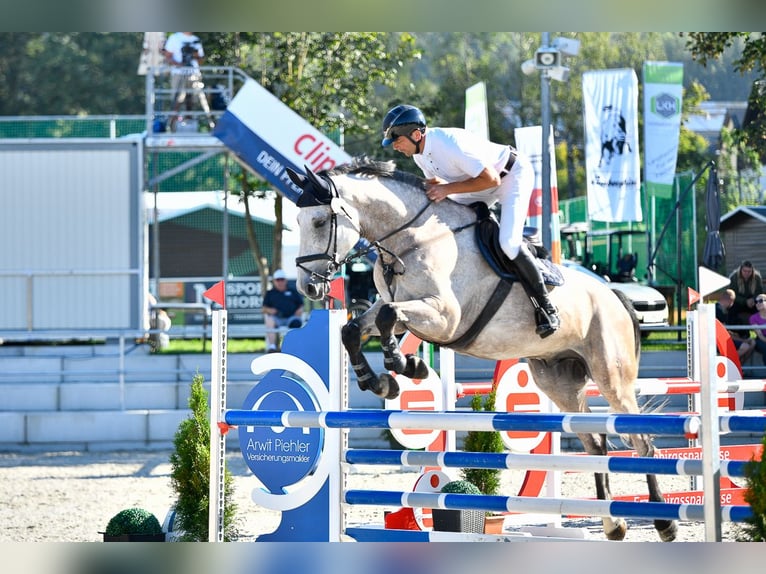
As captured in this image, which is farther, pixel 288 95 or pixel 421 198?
pixel 288 95

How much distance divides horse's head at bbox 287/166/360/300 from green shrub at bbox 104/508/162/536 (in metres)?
1.49

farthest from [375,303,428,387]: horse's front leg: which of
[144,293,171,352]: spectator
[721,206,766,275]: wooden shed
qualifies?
[721,206,766,275]: wooden shed

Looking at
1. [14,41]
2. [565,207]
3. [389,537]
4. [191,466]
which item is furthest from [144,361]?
[14,41]

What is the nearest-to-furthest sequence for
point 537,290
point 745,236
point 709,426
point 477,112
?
point 709,426 < point 537,290 < point 477,112 < point 745,236

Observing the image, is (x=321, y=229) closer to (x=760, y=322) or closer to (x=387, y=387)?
(x=387, y=387)

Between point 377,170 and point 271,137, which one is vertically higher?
point 271,137

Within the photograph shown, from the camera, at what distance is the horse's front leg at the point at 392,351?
164 inches

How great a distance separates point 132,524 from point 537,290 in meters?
2.10

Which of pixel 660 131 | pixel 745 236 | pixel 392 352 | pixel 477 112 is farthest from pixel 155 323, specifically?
pixel 392 352

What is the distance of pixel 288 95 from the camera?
A: 13.9 m

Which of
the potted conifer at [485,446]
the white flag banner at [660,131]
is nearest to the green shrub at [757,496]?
the potted conifer at [485,446]

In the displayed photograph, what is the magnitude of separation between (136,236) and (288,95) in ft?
11.0

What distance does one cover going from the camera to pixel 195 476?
5.19 m

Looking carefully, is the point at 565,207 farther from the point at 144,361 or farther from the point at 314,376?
the point at 314,376
